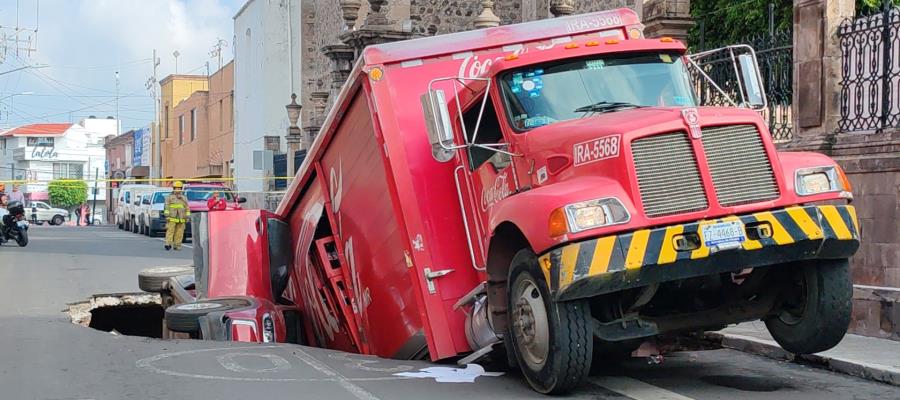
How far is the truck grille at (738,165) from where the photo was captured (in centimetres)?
691

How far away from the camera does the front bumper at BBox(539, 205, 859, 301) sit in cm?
655

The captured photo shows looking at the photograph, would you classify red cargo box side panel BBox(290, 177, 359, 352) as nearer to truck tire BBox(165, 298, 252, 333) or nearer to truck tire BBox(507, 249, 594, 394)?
truck tire BBox(165, 298, 252, 333)

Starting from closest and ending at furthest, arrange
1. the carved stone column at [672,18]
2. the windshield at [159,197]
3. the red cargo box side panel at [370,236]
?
the red cargo box side panel at [370,236]
the carved stone column at [672,18]
the windshield at [159,197]

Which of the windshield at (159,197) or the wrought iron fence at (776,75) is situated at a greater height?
the wrought iron fence at (776,75)

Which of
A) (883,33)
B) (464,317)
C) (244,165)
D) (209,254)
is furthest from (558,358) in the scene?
(244,165)

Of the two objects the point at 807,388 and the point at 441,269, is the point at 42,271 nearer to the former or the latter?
the point at 441,269

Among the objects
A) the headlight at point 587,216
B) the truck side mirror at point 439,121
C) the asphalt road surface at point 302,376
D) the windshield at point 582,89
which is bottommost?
the asphalt road surface at point 302,376

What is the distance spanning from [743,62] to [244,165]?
4664 cm

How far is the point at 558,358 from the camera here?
22.4 feet

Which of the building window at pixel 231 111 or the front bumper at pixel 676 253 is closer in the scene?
the front bumper at pixel 676 253

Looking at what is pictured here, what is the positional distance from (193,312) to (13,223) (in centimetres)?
2142

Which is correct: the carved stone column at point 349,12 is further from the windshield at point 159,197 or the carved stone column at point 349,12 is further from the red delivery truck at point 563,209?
the red delivery truck at point 563,209

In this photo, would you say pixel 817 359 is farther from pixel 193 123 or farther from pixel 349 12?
pixel 193 123

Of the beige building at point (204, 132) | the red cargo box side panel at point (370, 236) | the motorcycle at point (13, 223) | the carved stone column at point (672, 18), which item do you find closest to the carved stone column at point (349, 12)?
the motorcycle at point (13, 223)
